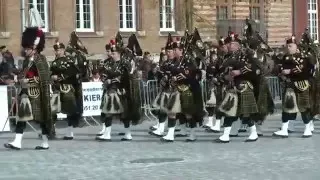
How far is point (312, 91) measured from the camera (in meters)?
17.6

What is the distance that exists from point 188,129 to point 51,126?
3.42 metres

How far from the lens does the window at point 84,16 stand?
3412 centimetres

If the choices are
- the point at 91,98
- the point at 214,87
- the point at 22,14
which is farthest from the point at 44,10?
the point at 214,87

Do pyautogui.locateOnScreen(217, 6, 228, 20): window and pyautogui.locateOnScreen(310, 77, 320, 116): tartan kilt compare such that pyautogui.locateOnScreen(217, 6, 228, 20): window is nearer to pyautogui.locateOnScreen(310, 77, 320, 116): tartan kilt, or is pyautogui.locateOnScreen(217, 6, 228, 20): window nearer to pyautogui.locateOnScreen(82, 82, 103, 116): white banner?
pyautogui.locateOnScreen(82, 82, 103, 116): white banner

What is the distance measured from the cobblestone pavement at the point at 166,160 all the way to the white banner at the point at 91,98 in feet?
9.60

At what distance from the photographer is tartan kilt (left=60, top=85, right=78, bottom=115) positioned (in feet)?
57.5

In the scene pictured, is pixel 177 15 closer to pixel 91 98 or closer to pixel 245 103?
pixel 91 98

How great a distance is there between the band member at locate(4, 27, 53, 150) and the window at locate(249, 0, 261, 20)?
27.6 metres

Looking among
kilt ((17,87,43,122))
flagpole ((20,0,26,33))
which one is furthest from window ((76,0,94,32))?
kilt ((17,87,43,122))

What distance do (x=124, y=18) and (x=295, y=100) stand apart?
1953cm

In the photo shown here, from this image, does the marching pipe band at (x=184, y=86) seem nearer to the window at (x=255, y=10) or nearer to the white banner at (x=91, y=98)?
the white banner at (x=91, y=98)

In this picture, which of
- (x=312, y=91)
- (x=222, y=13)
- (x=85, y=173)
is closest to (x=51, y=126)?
(x=85, y=173)

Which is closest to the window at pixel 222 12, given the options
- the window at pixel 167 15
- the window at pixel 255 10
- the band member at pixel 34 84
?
the window at pixel 255 10

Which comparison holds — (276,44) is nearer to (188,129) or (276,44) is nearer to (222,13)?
(222,13)
